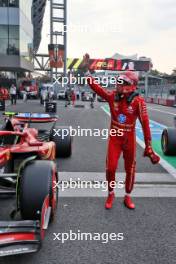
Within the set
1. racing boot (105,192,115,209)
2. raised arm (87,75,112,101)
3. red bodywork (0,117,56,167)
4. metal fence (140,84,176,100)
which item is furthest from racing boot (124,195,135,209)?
Answer: metal fence (140,84,176,100)

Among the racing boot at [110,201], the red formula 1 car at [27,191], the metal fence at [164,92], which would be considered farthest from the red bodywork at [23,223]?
the metal fence at [164,92]

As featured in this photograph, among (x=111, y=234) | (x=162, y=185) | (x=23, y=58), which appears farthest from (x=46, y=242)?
(x=23, y=58)

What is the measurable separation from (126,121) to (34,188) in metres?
1.70

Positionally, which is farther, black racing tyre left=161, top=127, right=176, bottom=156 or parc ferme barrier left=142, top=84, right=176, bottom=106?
parc ferme barrier left=142, top=84, right=176, bottom=106

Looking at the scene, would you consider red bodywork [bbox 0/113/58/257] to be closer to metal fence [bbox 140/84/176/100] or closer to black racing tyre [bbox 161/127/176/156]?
black racing tyre [bbox 161/127/176/156]

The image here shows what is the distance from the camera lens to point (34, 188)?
3.50 m

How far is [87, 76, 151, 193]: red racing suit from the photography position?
4.68 meters

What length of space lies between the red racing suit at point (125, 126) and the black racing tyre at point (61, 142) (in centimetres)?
273

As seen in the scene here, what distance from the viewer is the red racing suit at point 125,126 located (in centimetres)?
468

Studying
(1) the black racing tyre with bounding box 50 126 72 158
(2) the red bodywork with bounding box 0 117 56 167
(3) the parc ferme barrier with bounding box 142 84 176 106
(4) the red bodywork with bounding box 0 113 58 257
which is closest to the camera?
(4) the red bodywork with bounding box 0 113 58 257

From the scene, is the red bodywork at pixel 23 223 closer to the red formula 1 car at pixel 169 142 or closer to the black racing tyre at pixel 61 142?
the black racing tyre at pixel 61 142

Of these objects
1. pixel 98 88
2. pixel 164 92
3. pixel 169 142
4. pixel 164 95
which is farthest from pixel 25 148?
pixel 164 92

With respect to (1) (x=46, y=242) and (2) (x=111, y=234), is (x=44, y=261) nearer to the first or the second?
(1) (x=46, y=242)

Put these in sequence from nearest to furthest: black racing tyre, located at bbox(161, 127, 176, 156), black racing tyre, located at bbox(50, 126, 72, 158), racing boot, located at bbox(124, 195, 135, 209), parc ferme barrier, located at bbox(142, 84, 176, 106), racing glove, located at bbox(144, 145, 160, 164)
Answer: racing glove, located at bbox(144, 145, 160, 164), racing boot, located at bbox(124, 195, 135, 209), black racing tyre, located at bbox(50, 126, 72, 158), black racing tyre, located at bbox(161, 127, 176, 156), parc ferme barrier, located at bbox(142, 84, 176, 106)
